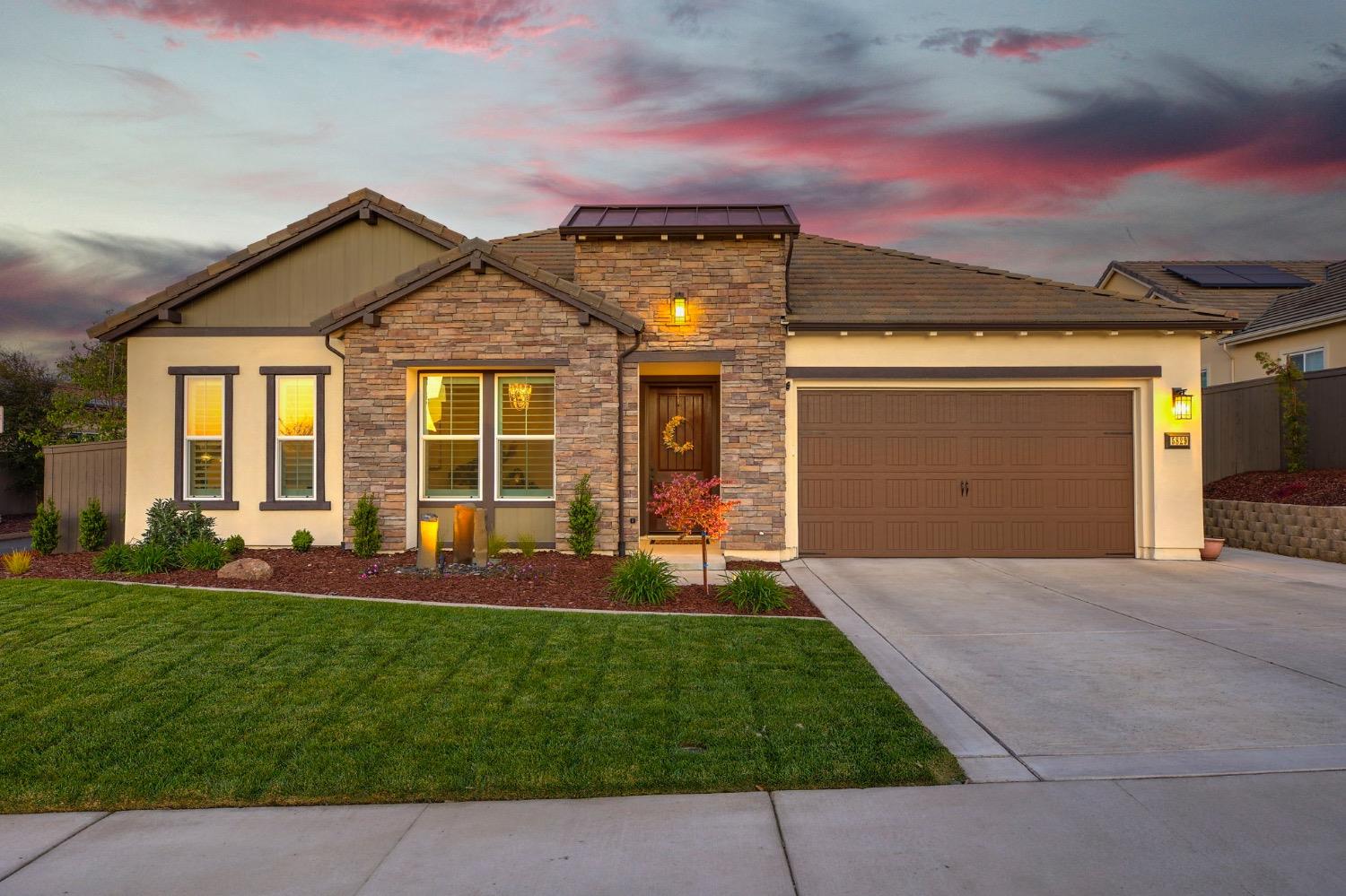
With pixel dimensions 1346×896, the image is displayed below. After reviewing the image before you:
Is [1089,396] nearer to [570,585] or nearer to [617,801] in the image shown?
[570,585]

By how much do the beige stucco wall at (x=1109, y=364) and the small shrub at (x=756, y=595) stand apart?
3420 millimetres

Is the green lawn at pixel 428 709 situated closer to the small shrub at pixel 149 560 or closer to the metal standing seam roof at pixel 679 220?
the small shrub at pixel 149 560

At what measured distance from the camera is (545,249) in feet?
44.1

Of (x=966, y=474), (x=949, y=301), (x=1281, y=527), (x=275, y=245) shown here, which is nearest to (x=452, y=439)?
(x=275, y=245)

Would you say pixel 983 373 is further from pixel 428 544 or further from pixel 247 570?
pixel 247 570

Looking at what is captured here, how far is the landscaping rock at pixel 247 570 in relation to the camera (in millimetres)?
8961

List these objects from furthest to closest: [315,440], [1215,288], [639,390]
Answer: [1215,288]
[315,440]
[639,390]

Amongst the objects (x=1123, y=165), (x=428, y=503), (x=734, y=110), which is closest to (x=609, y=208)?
(x=734, y=110)

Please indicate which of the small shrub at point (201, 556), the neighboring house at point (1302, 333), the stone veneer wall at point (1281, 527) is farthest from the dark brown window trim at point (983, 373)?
the small shrub at point (201, 556)

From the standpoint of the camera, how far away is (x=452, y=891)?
2725mm

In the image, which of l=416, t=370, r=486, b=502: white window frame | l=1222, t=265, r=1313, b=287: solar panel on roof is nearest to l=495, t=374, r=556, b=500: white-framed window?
l=416, t=370, r=486, b=502: white window frame

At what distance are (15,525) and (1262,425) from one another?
27.8 metres

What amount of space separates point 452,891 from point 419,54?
13437 mm

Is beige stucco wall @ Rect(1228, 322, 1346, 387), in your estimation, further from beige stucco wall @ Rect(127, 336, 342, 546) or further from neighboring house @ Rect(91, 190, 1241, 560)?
beige stucco wall @ Rect(127, 336, 342, 546)
